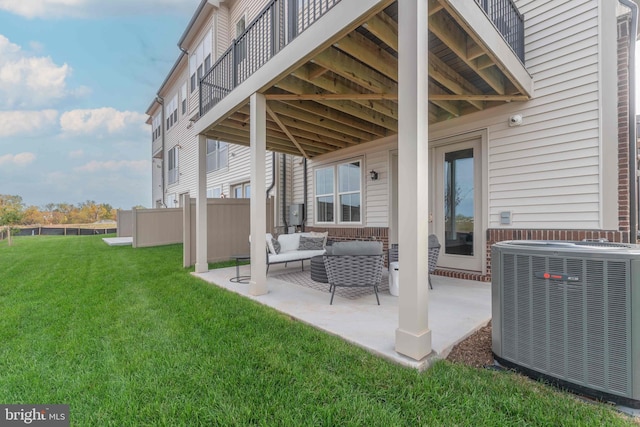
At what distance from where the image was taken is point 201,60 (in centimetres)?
1179

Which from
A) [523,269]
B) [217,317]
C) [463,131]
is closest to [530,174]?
[463,131]

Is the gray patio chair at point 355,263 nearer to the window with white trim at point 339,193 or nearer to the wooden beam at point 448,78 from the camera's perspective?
the wooden beam at point 448,78

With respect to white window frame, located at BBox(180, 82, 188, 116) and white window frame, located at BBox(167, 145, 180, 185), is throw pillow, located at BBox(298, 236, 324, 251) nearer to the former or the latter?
white window frame, located at BBox(180, 82, 188, 116)

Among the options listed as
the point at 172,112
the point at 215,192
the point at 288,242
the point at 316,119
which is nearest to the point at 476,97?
the point at 316,119

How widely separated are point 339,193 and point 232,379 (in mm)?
5950

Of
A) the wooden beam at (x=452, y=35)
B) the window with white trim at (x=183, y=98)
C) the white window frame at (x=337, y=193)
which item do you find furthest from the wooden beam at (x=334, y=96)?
the window with white trim at (x=183, y=98)

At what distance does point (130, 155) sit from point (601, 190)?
44415 millimetres

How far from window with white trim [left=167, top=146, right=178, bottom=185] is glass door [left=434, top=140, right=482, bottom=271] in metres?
13.9

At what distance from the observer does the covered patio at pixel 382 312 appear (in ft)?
8.63

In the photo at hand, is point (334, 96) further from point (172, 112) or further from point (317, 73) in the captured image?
point (172, 112)

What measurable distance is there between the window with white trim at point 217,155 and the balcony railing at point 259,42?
4.80 m

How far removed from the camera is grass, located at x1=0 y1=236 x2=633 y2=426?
1.75 meters

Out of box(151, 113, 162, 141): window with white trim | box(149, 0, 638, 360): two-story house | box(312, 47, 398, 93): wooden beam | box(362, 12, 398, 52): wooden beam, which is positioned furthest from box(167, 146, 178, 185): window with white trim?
box(362, 12, 398, 52): wooden beam

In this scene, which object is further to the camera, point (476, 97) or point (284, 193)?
point (284, 193)
